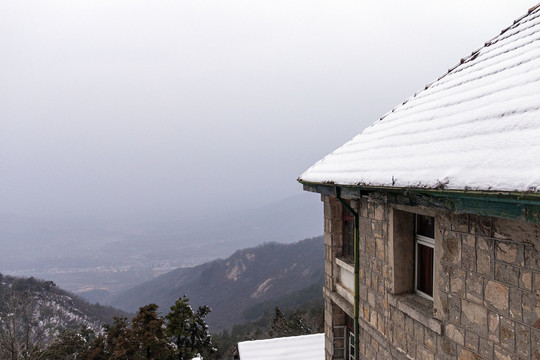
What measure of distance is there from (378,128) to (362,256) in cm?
192

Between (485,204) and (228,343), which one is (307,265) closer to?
(228,343)

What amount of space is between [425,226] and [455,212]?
3.66 feet

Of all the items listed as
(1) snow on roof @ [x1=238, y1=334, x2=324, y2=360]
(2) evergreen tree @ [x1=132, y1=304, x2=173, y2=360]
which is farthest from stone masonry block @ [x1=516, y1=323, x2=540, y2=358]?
(2) evergreen tree @ [x1=132, y1=304, x2=173, y2=360]

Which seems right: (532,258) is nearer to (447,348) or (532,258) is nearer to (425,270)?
(447,348)

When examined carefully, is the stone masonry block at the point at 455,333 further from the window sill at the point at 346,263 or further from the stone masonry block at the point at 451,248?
the window sill at the point at 346,263

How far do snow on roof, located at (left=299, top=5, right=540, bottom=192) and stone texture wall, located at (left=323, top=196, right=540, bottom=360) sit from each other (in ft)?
1.54

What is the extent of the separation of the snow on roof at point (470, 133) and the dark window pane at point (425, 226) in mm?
792

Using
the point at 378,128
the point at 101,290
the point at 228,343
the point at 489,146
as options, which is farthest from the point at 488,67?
the point at 101,290

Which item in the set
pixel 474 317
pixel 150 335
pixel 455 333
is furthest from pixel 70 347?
pixel 474 317

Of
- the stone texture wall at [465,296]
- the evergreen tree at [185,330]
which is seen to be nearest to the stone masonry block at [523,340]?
the stone texture wall at [465,296]

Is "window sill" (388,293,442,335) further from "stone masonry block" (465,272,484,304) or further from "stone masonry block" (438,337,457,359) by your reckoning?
"stone masonry block" (465,272,484,304)

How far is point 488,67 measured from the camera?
3.86m

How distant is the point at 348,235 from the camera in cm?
591

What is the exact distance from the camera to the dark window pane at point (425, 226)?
11.8 feet
